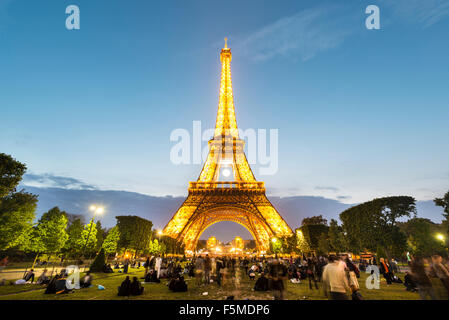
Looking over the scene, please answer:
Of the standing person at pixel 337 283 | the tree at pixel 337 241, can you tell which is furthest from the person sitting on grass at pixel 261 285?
the tree at pixel 337 241

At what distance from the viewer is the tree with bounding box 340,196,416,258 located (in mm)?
25203

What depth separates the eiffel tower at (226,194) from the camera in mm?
37469

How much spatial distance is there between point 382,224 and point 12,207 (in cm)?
4363

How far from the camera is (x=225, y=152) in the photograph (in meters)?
51.9

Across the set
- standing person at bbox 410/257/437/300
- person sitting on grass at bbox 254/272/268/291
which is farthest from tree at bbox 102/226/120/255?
standing person at bbox 410/257/437/300

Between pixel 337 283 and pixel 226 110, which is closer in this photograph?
pixel 337 283

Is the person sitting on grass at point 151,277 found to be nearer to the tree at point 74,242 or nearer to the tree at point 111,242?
the tree at point 111,242

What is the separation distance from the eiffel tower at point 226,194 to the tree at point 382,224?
37.7 feet

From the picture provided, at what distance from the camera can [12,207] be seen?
882 inches

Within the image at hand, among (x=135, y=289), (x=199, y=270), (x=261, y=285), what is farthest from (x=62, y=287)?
(x=261, y=285)

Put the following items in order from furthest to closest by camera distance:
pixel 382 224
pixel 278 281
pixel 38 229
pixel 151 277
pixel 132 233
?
pixel 38 229
pixel 132 233
pixel 382 224
pixel 151 277
pixel 278 281

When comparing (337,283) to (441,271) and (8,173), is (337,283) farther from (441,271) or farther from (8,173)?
(8,173)
